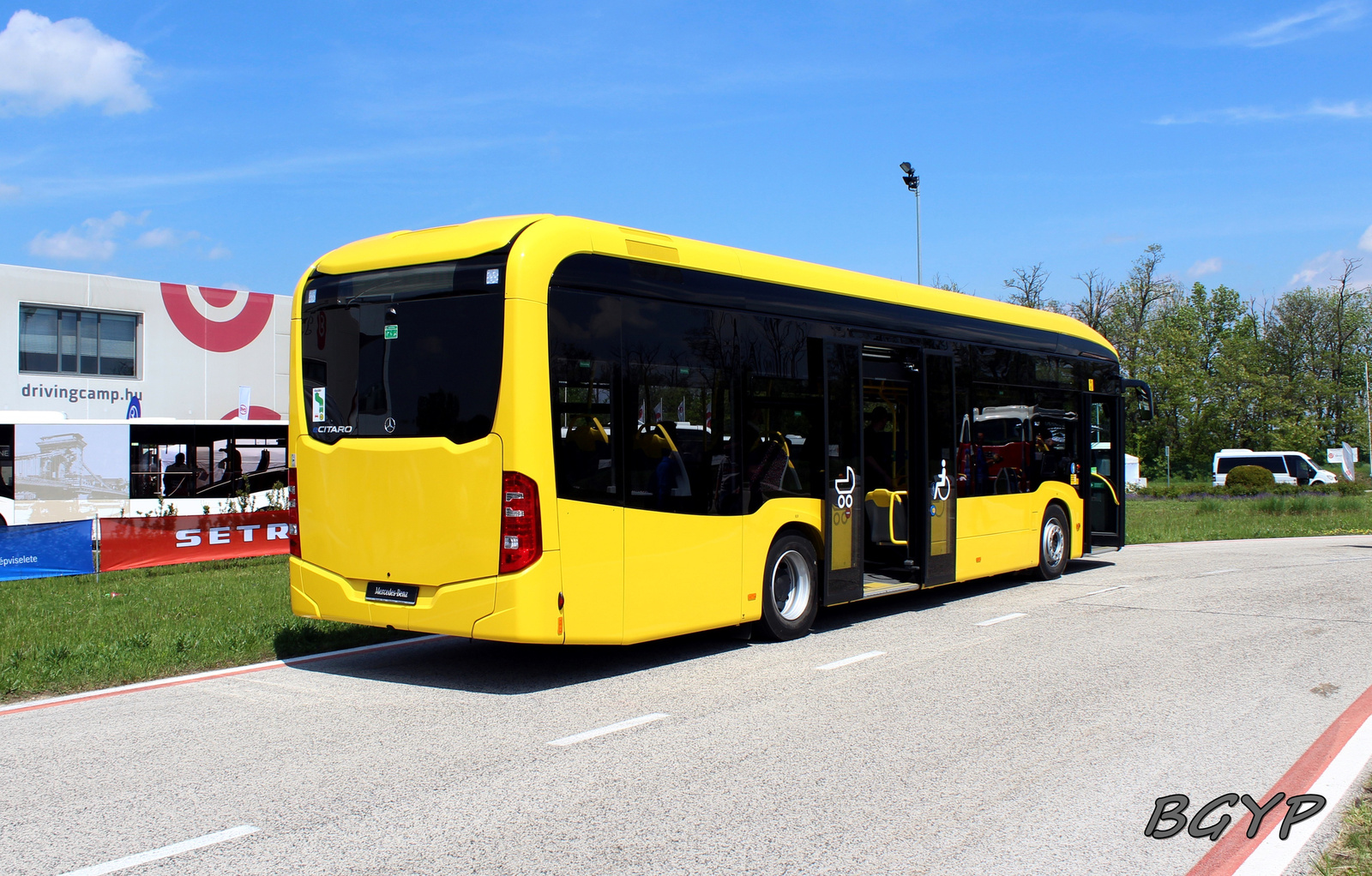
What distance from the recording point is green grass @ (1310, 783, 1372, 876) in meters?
4.14

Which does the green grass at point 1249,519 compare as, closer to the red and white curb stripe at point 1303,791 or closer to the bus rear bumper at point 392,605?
the red and white curb stripe at point 1303,791

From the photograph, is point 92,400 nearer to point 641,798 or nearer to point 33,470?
point 33,470

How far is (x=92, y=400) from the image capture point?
36.2m

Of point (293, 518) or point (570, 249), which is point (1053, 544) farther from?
point (293, 518)

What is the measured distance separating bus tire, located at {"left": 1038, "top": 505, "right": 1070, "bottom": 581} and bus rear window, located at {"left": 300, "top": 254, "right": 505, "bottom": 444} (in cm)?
895

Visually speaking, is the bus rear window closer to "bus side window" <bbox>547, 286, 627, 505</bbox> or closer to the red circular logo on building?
"bus side window" <bbox>547, 286, 627, 505</bbox>

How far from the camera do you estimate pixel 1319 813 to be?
16.0 ft

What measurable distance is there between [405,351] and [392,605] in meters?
1.84

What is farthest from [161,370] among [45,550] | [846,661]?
[846,661]

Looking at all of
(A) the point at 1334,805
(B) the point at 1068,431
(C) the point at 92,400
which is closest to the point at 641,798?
(A) the point at 1334,805

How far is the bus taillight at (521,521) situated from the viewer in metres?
7.20

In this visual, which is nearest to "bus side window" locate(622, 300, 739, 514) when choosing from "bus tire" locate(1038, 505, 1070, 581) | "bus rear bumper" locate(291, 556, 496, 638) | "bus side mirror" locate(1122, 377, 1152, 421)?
"bus rear bumper" locate(291, 556, 496, 638)

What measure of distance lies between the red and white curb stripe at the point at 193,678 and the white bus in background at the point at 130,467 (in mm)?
11738

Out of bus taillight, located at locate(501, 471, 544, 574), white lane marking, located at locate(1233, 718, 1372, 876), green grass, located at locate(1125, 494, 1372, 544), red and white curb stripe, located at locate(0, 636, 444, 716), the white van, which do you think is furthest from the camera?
the white van
